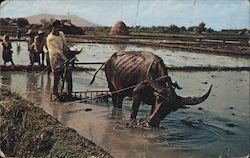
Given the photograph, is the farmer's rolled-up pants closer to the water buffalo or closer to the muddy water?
the muddy water

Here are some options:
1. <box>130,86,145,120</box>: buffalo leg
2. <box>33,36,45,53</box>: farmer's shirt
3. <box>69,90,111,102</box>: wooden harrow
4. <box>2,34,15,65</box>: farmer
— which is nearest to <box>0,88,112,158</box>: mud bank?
<box>130,86,145,120</box>: buffalo leg

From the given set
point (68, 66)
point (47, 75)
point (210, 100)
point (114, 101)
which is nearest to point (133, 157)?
point (114, 101)

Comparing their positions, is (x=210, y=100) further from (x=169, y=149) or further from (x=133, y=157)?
(x=133, y=157)

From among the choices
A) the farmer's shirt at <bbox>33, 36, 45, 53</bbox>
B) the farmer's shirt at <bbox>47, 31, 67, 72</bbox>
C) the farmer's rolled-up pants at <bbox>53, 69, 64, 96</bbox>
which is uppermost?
the farmer's shirt at <bbox>47, 31, 67, 72</bbox>

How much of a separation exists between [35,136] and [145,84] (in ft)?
6.04

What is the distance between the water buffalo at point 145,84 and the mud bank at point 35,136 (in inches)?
51.8

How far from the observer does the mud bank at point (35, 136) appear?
4379 mm

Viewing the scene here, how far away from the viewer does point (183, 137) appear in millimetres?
5656

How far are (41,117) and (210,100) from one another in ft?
14.0

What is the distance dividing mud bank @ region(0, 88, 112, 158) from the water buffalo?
4.32ft

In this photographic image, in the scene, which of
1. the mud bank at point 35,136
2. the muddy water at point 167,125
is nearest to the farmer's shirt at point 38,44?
the muddy water at point 167,125

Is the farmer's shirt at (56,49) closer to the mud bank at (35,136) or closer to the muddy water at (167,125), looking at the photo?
the muddy water at (167,125)

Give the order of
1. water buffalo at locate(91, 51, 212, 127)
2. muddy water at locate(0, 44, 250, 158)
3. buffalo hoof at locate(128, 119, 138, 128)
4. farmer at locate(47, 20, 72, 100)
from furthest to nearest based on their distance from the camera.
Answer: farmer at locate(47, 20, 72, 100), buffalo hoof at locate(128, 119, 138, 128), water buffalo at locate(91, 51, 212, 127), muddy water at locate(0, 44, 250, 158)

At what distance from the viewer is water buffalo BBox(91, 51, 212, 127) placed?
5.72 meters
